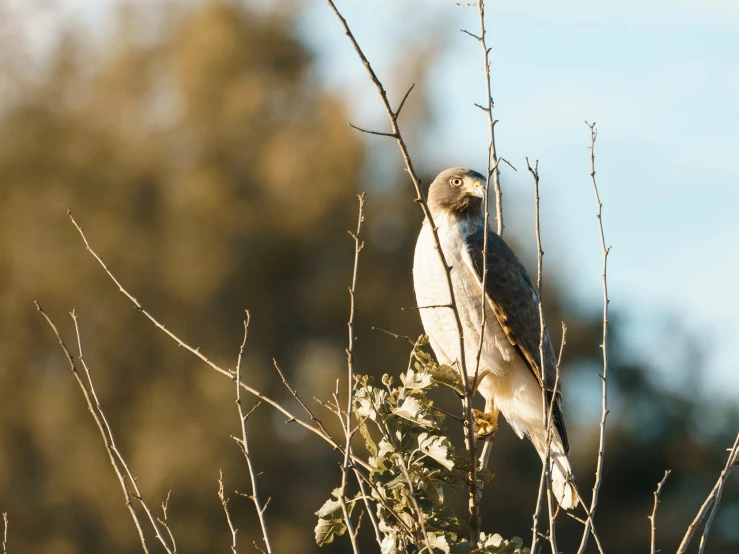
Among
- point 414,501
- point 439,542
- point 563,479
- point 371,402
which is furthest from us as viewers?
point 563,479

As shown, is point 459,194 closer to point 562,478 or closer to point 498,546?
point 562,478

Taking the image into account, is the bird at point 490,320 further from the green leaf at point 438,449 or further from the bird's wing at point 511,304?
the green leaf at point 438,449

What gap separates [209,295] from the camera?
66.8 ft

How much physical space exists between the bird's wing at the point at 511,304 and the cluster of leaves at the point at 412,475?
221 cm

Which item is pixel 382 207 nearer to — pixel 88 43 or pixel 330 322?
pixel 330 322

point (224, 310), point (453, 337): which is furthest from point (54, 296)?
point (453, 337)

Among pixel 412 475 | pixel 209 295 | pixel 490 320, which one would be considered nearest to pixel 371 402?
pixel 412 475

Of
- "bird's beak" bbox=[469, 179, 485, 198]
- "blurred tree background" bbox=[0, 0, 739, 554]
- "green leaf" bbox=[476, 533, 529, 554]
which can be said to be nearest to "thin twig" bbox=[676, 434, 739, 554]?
"green leaf" bbox=[476, 533, 529, 554]

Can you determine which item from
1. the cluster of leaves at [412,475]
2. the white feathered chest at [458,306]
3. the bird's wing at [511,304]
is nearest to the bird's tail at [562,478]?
the bird's wing at [511,304]

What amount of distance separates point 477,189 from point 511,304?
0.72m

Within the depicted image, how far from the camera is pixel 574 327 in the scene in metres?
21.2

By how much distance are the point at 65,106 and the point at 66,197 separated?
2511mm

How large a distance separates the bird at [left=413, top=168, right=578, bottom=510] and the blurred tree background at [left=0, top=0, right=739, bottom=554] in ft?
40.1

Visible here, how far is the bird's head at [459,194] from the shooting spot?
6418 mm
